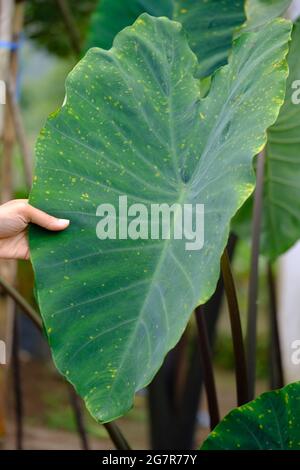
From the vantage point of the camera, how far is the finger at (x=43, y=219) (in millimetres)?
1171

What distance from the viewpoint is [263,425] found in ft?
3.70

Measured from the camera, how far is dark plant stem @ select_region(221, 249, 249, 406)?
127 cm

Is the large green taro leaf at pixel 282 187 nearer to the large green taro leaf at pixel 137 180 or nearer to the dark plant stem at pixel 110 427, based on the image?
the large green taro leaf at pixel 137 180

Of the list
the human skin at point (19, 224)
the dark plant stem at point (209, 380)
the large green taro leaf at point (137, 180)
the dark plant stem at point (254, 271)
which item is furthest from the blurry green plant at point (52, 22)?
the human skin at point (19, 224)

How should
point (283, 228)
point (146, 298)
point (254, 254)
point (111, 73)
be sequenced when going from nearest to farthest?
1. point (146, 298)
2. point (111, 73)
3. point (254, 254)
4. point (283, 228)

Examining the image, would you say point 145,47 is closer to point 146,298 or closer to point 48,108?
point 146,298

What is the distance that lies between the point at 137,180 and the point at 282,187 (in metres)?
0.67

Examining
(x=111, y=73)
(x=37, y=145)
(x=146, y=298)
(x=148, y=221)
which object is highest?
(x=111, y=73)

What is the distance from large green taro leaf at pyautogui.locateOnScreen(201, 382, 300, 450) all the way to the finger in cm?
33

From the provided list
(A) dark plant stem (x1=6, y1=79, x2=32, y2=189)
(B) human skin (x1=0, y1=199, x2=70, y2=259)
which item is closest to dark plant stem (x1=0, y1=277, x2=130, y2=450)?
(B) human skin (x1=0, y1=199, x2=70, y2=259)

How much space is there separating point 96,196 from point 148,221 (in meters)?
0.08

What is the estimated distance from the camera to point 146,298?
3.87 ft

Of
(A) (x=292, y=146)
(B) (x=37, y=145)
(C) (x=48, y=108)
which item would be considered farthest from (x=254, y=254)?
(C) (x=48, y=108)

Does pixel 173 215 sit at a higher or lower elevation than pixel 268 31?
lower
